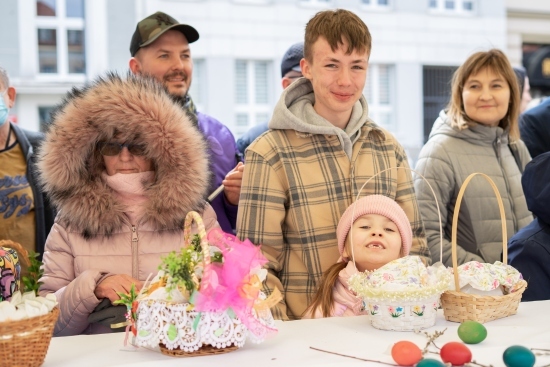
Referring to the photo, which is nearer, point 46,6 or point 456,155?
point 456,155

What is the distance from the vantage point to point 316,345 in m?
1.61

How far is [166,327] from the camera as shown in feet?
4.98

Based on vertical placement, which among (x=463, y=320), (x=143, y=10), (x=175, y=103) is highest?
(x=143, y=10)

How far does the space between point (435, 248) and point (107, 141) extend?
4.29ft

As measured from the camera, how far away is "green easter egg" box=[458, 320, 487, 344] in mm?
1592

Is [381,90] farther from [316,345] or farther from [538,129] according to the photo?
[316,345]

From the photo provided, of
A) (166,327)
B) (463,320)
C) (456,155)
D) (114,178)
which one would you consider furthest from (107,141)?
(456,155)

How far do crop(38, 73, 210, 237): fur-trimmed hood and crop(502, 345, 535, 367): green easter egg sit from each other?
1072mm

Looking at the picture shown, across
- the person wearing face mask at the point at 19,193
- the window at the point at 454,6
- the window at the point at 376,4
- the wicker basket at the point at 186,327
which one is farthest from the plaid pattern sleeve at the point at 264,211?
the window at the point at 454,6

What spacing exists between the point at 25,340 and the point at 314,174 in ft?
3.51

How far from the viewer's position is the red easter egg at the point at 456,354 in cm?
144

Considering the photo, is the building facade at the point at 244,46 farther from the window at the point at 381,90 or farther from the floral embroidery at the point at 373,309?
the floral embroidery at the point at 373,309

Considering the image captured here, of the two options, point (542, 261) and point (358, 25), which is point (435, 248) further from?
point (358, 25)

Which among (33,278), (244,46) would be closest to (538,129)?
(33,278)
